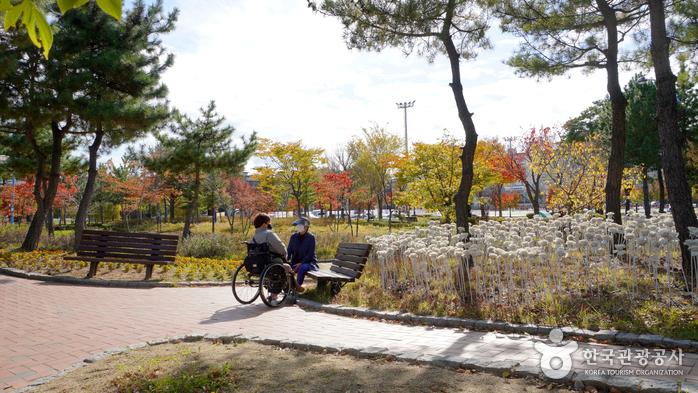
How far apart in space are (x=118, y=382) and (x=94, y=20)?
1324 cm

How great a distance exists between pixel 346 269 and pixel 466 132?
3.57m

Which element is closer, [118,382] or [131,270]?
[118,382]

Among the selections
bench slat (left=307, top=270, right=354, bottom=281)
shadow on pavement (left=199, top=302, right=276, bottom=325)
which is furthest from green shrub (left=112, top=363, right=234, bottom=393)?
bench slat (left=307, top=270, right=354, bottom=281)

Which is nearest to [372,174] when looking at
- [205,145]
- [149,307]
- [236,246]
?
[205,145]

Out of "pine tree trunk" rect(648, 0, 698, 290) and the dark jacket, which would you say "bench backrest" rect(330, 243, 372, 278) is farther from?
"pine tree trunk" rect(648, 0, 698, 290)

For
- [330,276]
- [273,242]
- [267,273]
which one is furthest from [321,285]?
[273,242]

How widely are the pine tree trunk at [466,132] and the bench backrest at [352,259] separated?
2.17m

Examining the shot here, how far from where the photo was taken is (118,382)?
346 centimetres

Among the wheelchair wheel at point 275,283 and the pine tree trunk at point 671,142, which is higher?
the pine tree trunk at point 671,142

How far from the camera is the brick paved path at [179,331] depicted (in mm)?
4090

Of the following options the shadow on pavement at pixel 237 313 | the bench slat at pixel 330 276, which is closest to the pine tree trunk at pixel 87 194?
the shadow on pavement at pixel 237 313

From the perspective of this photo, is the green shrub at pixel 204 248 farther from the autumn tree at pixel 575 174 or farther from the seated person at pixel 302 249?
the autumn tree at pixel 575 174

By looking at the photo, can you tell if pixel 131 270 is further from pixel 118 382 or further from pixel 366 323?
pixel 118 382

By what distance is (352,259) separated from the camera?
761 centimetres
